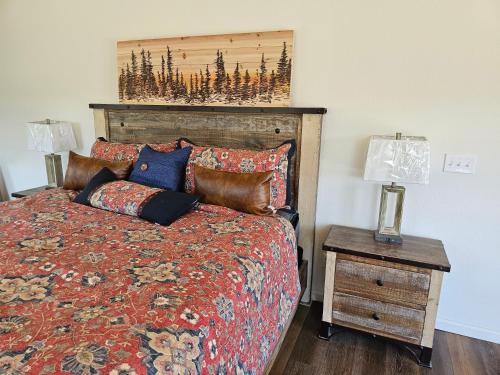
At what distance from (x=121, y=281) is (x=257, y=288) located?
1.79 ft

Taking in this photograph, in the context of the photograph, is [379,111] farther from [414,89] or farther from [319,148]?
[319,148]

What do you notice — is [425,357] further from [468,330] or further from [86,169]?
[86,169]

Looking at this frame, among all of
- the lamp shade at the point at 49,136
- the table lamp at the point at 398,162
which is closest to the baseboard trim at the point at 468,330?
the table lamp at the point at 398,162

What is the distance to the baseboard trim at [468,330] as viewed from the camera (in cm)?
211

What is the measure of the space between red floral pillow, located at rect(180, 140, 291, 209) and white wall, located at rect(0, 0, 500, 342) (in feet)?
1.17

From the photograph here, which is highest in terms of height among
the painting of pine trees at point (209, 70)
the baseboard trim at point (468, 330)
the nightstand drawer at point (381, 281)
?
the painting of pine trees at point (209, 70)

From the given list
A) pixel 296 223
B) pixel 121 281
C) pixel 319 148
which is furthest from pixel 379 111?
pixel 121 281

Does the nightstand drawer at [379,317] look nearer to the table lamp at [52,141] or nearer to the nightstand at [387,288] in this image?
the nightstand at [387,288]

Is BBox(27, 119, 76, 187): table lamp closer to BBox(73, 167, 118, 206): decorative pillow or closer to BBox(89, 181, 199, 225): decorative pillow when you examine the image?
BBox(73, 167, 118, 206): decorative pillow

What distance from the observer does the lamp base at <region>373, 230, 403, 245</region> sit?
203 centimetres

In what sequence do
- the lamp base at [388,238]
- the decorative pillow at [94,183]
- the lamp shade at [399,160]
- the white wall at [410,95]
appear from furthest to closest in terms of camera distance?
1. the decorative pillow at [94,183]
2. the lamp base at [388,238]
3. the white wall at [410,95]
4. the lamp shade at [399,160]

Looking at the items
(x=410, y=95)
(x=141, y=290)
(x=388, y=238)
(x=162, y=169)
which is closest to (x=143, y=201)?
(x=162, y=169)

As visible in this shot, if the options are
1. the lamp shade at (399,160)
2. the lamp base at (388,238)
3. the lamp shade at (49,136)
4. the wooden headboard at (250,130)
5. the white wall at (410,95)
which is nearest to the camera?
the lamp shade at (399,160)

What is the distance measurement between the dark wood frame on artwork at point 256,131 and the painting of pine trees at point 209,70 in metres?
0.08
